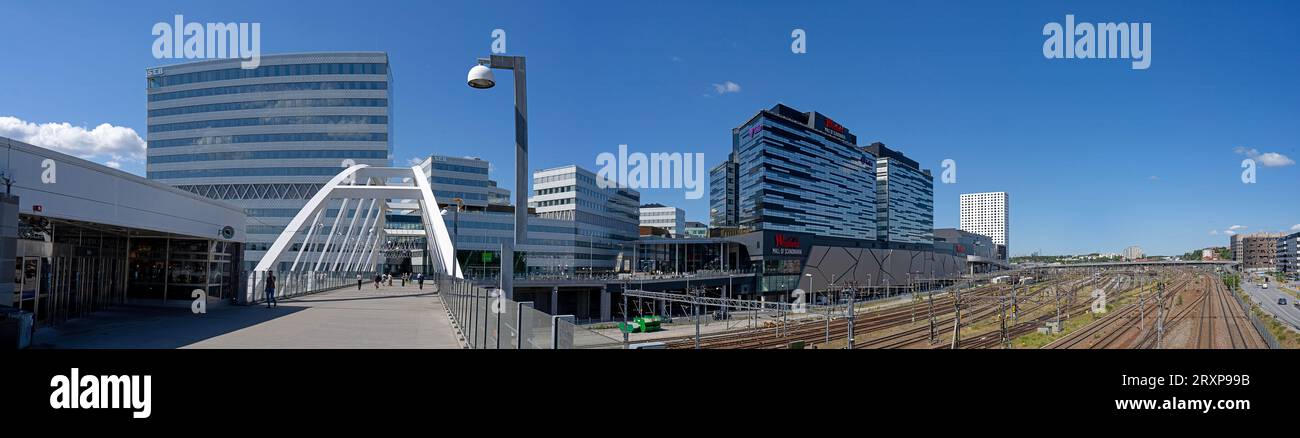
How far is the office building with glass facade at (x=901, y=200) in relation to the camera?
135 meters

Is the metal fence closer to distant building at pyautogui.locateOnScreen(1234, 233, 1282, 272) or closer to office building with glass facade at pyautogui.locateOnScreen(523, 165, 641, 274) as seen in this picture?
distant building at pyautogui.locateOnScreen(1234, 233, 1282, 272)

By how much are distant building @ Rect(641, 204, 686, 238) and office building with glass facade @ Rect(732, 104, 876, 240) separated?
53.6 meters

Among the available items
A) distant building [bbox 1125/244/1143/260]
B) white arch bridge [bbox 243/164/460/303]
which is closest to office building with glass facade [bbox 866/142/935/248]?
distant building [bbox 1125/244/1143/260]

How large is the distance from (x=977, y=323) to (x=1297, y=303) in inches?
1277

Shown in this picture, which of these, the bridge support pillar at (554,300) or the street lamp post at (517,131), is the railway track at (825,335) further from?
the street lamp post at (517,131)

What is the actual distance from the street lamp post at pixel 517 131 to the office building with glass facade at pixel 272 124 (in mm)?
70887

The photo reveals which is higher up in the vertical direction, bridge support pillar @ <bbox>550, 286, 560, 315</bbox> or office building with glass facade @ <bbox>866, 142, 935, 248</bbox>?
office building with glass facade @ <bbox>866, 142, 935, 248</bbox>

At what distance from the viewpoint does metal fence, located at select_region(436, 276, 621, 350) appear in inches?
187

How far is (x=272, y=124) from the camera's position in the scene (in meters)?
72.4

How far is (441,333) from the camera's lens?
12281 millimetres

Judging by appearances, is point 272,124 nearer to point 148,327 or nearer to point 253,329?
point 148,327
